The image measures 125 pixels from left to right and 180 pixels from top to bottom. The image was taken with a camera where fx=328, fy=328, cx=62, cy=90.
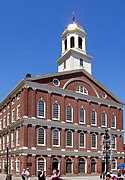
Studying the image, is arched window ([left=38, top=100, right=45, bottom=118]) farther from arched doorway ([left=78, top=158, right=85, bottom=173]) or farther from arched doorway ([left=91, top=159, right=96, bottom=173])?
arched doorway ([left=91, top=159, right=96, bottom=173])

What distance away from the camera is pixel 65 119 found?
4972cm

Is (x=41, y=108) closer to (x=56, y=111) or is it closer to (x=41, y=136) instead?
(x=56, y=111)

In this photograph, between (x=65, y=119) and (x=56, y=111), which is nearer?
(x=56, y=111)

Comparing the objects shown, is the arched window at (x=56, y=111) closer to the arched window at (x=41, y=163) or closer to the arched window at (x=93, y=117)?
the arched window at (x=41, y=163)

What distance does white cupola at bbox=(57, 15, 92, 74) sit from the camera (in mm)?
57562

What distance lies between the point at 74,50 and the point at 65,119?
45.7 ft

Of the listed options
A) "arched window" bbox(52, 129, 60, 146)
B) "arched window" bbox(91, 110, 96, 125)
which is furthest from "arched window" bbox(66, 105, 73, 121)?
"arched window" bbox(91, 110, 96, 125)

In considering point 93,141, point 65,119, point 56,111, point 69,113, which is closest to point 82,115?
point 69,113

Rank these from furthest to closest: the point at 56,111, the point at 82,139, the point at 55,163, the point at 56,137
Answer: the point at 82,139
the point at 56,111
the point at 56,137
the point at 55,163

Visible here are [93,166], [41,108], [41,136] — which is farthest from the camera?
[93,166]

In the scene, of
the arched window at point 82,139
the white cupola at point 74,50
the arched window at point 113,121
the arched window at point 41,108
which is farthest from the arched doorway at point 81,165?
the white cupola at point 74,50

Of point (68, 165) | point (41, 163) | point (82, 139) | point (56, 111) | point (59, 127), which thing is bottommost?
point (68, 165)

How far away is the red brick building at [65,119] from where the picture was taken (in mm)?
45625

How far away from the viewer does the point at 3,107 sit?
2325 inches
